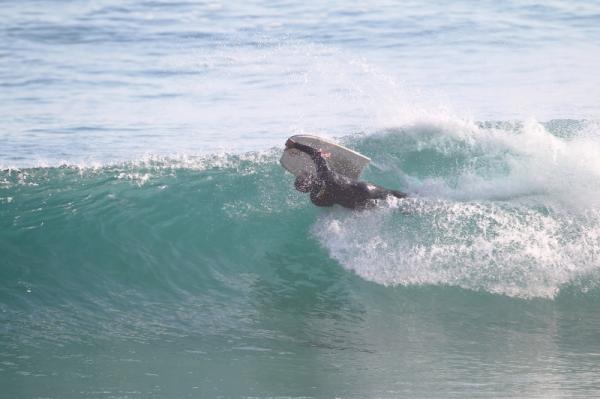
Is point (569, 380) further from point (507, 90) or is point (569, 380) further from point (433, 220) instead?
point (507, 90)

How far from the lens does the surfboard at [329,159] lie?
383 inches

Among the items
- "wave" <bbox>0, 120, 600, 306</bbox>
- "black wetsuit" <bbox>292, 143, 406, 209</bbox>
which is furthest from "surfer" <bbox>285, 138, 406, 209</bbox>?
"wave" <bbox>0, 120, 600, 306</bbox>

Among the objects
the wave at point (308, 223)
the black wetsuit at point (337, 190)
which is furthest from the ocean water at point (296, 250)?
the black wetsuit at point (337, 190)

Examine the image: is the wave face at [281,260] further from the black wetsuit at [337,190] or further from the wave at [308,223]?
the black wetsuit at [337,190]

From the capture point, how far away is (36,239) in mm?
10305

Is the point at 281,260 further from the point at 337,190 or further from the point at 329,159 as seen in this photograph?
the point at 329,159

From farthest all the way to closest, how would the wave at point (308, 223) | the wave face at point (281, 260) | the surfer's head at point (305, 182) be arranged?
the surfer's head at point (305, 182) → the wave at point (308, 223) → the wave face at point (281, 260)

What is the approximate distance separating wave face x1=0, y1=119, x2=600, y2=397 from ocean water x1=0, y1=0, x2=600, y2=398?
0.08 feet

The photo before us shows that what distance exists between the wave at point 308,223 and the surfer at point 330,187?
0.14m

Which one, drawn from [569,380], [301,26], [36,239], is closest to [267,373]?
[569,380]

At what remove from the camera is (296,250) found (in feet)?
33.1

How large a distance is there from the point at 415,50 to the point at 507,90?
4454 millimetres

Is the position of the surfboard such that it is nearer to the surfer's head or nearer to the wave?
the surfer's head

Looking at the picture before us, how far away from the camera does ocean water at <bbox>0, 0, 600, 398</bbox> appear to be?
7531 millimetres
